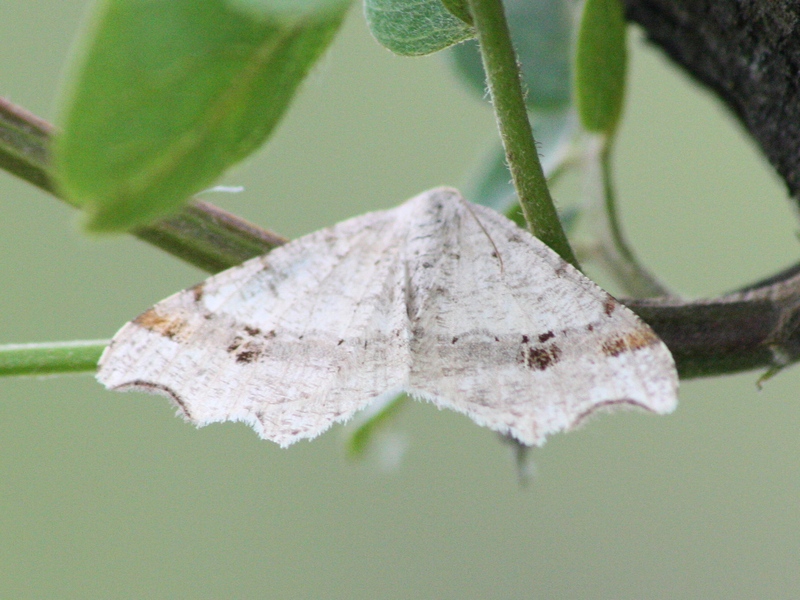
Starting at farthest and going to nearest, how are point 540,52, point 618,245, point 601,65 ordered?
1. point 540,52
2. point 618,245
3. point 601,65

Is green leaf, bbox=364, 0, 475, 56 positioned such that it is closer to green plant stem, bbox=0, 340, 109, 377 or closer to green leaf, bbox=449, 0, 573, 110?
green plant stem, bbox=0, 340, 109, 377

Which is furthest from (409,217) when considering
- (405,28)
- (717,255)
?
(717,255)

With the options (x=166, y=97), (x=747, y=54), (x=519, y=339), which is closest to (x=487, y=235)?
(x=519, y=339)

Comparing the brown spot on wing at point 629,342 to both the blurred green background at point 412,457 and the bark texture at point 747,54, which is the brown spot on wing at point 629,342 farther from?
the blurred green background at point 412,457

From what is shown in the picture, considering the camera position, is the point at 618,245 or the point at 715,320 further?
the point at 618,245

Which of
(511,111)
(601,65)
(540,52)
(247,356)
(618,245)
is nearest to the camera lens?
(511,111)

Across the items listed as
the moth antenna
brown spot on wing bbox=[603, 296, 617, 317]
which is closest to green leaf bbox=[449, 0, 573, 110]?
the moth antenna

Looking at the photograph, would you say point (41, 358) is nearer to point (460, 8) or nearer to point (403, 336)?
point (403, 336)
